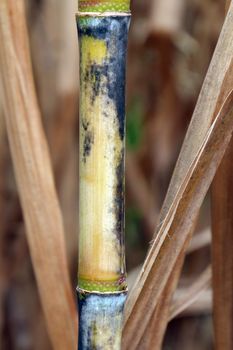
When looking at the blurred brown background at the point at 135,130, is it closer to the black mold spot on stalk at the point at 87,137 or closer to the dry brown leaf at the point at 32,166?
the dry brown leaf at the point at 32,166

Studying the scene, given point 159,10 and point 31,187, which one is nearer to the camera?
point 31,187

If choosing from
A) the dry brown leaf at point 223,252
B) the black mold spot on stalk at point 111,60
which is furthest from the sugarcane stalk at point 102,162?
the dry brown leaf at point 223,252

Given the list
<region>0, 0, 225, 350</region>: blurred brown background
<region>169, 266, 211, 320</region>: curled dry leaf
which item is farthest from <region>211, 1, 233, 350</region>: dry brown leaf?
<region>0, 0, 225, 350</region>: blurred brown background

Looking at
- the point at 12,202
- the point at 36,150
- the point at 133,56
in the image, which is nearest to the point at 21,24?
the point at 36,150

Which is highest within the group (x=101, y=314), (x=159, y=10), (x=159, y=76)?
(x=159, y=10)

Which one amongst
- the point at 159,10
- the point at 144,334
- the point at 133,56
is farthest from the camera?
the point at 133,56

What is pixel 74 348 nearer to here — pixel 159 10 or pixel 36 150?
pixel 36 150

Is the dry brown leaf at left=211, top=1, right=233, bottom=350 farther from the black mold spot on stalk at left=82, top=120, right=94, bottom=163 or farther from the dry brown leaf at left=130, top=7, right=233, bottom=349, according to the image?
the black mold spot on stalk at left=82, top=120, right=94, bottom=163
